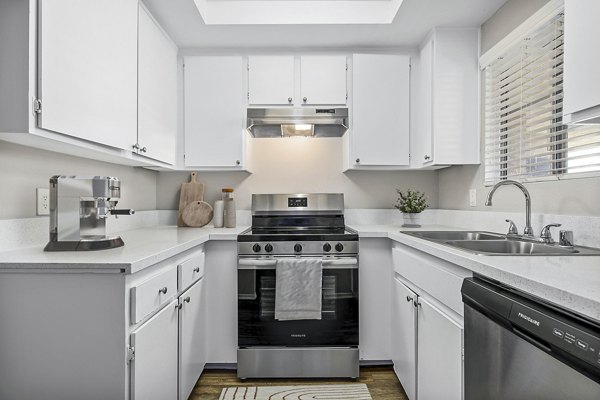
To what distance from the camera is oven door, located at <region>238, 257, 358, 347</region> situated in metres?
2.11

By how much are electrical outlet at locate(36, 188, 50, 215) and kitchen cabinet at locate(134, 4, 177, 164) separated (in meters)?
0.47

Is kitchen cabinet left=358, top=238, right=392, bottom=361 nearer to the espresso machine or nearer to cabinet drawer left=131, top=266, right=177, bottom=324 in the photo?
cabinet drawer left=131, top=266, right=177, bottom=324

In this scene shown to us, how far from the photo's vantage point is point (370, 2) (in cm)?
224

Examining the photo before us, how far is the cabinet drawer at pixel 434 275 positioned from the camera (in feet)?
4.27

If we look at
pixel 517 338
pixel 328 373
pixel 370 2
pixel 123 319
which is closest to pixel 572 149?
pixel 517 338

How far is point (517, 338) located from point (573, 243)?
852 millimetres

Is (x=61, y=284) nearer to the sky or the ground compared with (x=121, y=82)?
nearer to the ground

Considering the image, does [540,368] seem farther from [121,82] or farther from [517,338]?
[121,82]

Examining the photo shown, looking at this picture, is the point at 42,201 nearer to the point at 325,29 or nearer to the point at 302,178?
the point at 302,178

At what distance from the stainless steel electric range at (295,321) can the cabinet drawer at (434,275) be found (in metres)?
0.38

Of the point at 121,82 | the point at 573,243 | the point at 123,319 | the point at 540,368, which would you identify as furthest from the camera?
the point at 121,82

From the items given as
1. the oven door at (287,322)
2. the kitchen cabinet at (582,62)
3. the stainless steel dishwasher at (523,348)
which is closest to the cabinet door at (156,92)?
the oven door at (287,322)

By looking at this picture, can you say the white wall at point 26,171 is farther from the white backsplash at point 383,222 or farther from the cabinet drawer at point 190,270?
the cabinet drawer at point 190,270

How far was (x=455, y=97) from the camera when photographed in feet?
7.50
